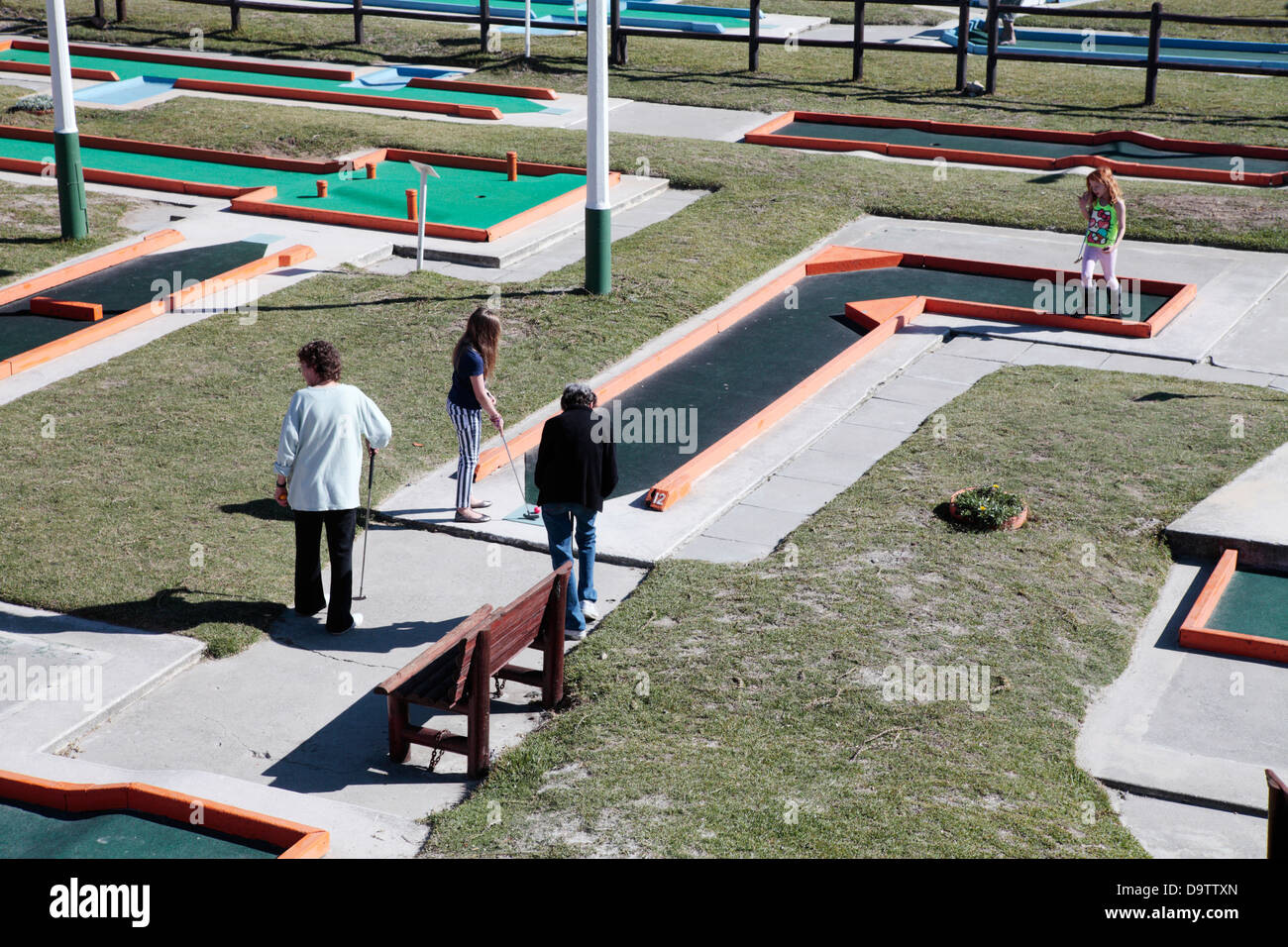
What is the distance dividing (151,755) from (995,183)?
15.4 meters

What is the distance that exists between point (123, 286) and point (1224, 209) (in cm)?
1343

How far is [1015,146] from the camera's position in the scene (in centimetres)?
2297

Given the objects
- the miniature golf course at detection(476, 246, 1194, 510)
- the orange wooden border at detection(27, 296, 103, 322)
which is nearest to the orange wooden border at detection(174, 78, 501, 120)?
the miniature golf course at detection(476, 246, 1194, 510)

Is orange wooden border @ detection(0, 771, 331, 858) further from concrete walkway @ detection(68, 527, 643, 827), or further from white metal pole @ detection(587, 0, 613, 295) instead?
white metal pole @ detection(587, 0, 613, 295)

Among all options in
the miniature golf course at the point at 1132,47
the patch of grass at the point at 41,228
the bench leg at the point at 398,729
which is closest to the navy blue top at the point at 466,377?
the bench leg at the point at 398,729

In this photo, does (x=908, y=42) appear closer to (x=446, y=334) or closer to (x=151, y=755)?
(x=446, y=334)

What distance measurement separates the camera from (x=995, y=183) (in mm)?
20344

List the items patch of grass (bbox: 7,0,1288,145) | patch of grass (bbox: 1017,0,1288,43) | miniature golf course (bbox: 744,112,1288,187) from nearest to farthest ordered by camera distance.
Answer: miniature golf course (bbox: 744,112,1288,187) < patch of grass (bbox: 7,0,1288,145) < patch of grass (bbox: 1017,0,1288,43)

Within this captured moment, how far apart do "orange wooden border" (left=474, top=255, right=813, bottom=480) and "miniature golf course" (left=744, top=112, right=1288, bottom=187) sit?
20.0 ft

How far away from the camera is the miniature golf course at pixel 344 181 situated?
18750mm

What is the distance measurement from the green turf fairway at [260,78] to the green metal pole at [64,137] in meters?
9.12

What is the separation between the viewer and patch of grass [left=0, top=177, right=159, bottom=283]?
16.8m

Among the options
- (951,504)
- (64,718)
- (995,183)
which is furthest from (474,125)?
(64,718)

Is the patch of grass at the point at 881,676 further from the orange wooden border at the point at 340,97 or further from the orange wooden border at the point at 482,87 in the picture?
the orange wooden border at the point at 482,87
